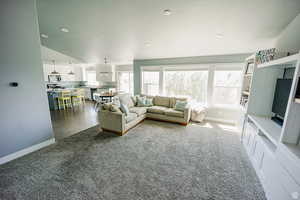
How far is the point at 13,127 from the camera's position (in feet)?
7.29

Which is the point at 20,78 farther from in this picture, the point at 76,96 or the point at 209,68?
the point at 209,68

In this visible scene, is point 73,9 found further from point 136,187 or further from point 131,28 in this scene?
point 136,187

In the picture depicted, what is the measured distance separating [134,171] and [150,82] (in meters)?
4.49

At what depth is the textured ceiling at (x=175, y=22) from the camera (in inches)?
86.3

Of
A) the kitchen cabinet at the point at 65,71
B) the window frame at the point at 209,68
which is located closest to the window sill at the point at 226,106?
the window frame at the point at 209,68

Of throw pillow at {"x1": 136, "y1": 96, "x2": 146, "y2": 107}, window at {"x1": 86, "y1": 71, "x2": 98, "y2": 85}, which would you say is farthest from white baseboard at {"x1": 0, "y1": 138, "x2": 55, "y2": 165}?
window at {"x1": 86, "y1": 71, "x2": 98, "y2": 85}

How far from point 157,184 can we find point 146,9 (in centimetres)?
312

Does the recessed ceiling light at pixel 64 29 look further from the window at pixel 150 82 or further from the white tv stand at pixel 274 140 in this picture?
the white tv stand at pixel 274 140

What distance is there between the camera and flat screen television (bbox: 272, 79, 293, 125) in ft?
6.75

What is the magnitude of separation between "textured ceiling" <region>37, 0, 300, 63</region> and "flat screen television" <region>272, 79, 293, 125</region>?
1272 mm

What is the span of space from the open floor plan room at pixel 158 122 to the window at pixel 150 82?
184cm

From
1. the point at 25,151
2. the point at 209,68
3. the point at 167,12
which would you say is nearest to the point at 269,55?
the point at 167,12

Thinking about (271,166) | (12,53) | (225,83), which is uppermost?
(12,53)

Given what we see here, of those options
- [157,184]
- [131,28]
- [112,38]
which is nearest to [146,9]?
[131,28]
